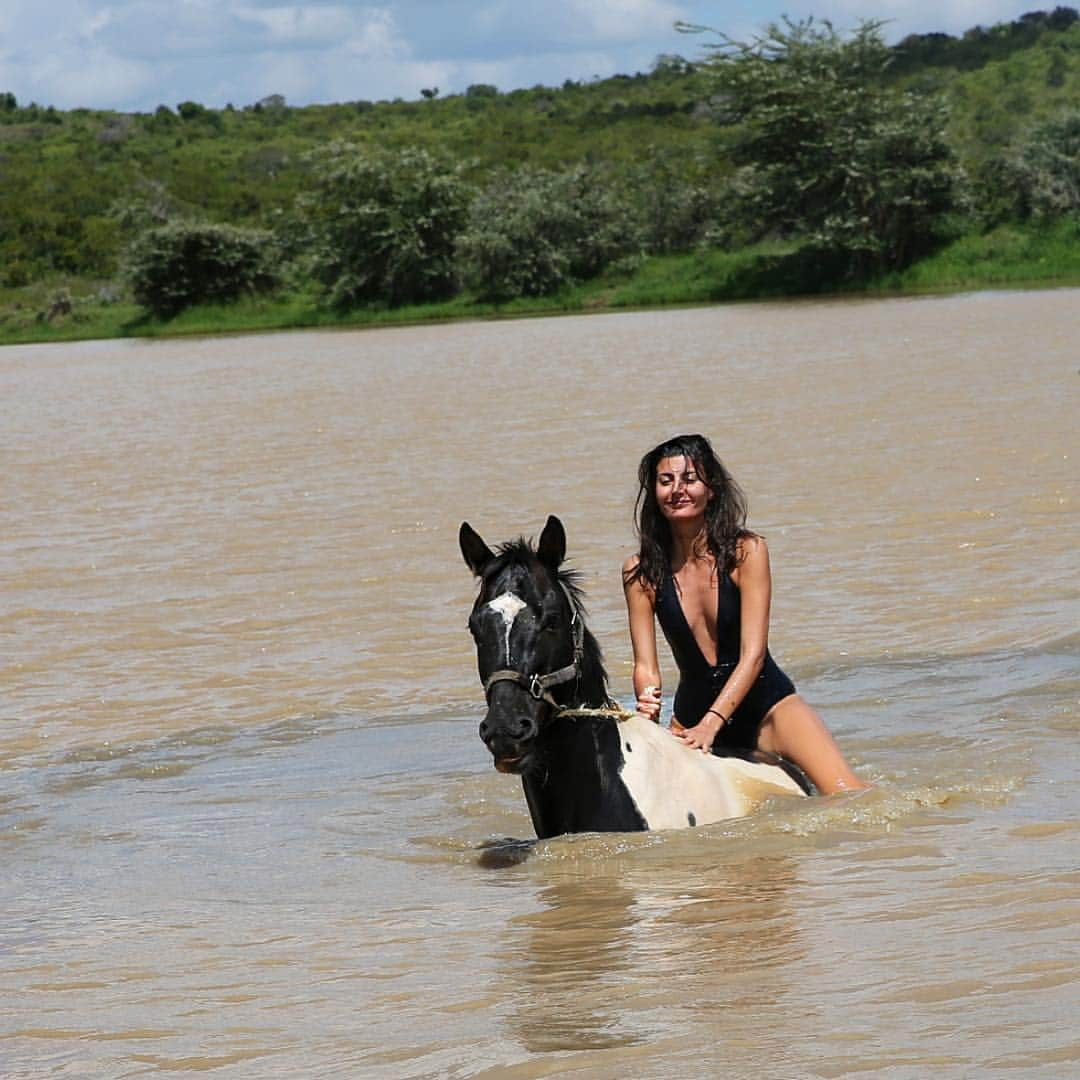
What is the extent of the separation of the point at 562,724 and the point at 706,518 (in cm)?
93

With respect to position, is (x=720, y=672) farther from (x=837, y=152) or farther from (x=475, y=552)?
(x=837, y=152)

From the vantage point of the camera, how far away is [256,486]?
17.7 metres

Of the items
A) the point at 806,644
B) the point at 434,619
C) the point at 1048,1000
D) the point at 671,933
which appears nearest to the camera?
the point at 1048,1000

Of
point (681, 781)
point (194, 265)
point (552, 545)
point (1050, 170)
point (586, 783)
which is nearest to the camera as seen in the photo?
Result: point (552, 545)

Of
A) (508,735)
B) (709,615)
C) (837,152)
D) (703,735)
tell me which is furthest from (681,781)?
(837,152)

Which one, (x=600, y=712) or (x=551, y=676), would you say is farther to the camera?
(x=600, y=712)

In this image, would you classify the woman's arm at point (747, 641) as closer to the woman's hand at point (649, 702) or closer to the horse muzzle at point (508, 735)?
the woman's hand at point (649, 702)

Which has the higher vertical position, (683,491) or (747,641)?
(683,491)

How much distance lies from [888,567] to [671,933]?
697 centimetres

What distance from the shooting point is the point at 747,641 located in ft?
18.7

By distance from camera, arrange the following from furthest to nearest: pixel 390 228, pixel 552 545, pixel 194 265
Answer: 1. pixel 194 265
2. pixel 390 228
3. pixel 552 545

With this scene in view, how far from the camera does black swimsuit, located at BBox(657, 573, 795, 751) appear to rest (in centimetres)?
581

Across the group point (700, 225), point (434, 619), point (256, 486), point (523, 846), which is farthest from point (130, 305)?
point (523, 846)

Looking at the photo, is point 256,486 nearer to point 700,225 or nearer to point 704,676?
point 704,676
